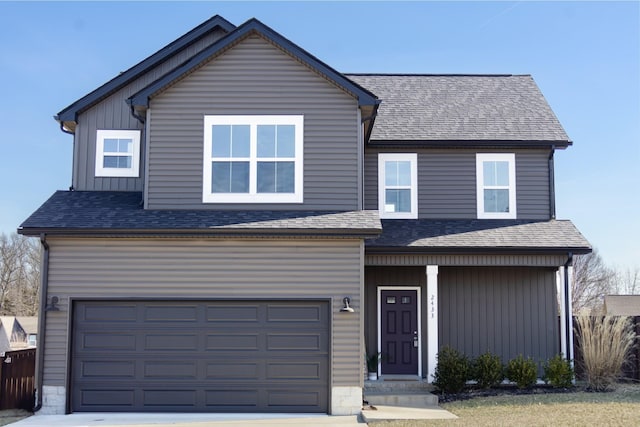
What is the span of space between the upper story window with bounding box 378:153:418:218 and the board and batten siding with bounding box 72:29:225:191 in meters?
5.35

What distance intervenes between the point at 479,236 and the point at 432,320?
2100mm

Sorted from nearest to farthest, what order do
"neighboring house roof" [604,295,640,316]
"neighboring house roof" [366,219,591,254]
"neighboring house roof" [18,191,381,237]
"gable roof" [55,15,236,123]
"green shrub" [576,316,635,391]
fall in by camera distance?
"neighboring house roof" [18,191,381,237] < "green shrub" [576,316,635,391] < "neighboring house roof" [366,219,591,254] < "gable roof" [55,15,236,123] < "neighboring house roof" [604,295,640,316]

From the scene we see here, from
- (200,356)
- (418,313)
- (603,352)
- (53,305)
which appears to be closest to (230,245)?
(200,356)

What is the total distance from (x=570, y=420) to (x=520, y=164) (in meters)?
6.97

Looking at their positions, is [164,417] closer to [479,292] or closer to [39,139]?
[479,292]

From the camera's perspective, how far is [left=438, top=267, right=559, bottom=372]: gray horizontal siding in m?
16.1

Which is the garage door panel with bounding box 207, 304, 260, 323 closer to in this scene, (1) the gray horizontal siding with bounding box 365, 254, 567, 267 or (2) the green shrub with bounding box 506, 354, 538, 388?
(1) the gray horizontal siding with bounding box 365, 254, 567, 267

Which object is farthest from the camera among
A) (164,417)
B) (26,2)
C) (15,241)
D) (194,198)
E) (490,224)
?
(15,241)

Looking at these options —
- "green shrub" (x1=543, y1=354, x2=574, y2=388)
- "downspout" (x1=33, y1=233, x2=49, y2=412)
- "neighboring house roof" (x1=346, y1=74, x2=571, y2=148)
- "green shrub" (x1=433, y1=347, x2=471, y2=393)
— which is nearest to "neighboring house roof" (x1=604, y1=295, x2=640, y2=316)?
"neighboring house roof" (x1=346, y1=74, x2=571, y2=148)

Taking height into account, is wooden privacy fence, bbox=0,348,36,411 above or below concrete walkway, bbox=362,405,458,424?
above

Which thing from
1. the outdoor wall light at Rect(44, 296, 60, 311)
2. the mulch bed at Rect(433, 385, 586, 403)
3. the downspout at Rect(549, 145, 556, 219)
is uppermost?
the downspout at Rect(549, 145, 556, 219)

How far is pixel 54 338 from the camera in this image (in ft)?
41.6

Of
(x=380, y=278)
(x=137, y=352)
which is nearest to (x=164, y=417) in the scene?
(x=137, y=352)

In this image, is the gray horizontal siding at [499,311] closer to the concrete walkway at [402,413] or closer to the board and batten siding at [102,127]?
the concrete walkway at [402,413]
